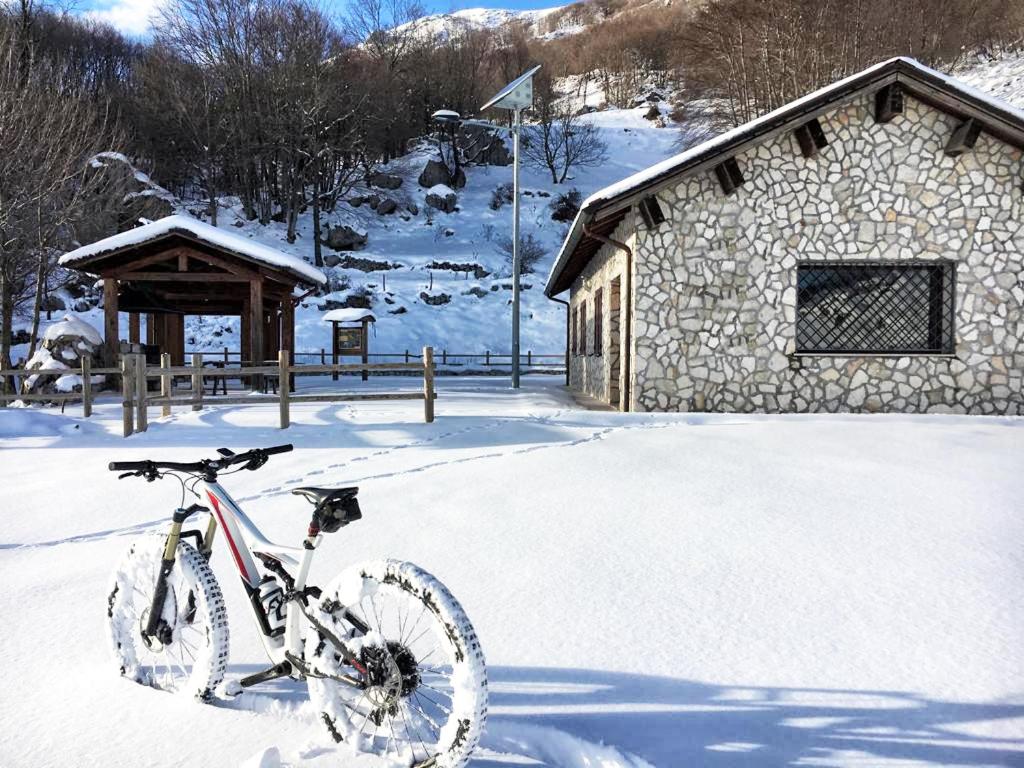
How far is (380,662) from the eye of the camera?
2039 mm

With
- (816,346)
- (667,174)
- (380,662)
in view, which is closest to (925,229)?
(816,346)

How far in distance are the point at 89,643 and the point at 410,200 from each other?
42017 millimetres

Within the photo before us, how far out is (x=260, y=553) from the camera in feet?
7.72

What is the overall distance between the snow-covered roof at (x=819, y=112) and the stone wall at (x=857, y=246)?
0.47 m

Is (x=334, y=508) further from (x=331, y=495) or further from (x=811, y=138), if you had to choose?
(x=811, y=138)

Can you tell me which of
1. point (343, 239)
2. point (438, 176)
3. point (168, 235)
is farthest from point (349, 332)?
point (438, 176)

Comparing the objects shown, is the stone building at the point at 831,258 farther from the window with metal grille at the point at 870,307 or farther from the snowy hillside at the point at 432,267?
the snowy hillside at the point at 432,267

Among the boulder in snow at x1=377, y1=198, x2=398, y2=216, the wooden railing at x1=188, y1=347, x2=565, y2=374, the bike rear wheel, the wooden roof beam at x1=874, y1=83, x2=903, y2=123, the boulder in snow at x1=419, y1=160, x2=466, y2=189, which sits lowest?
the bike rear wheel

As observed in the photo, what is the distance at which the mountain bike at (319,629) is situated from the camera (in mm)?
1980

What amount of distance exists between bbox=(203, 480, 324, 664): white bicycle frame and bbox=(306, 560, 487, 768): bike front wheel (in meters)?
0.10

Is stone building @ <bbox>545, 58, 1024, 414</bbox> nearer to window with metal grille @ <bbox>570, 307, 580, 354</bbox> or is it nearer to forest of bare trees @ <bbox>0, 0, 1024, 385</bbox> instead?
window with metal grille @ <bbox>570, 307, 580, 354</bbox>

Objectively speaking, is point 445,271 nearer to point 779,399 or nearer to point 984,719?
point 779,399

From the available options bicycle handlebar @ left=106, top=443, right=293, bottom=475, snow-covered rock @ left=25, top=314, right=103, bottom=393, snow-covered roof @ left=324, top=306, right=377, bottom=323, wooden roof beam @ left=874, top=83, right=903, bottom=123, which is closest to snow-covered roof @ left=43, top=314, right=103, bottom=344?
snow-covered rock @ left=25, top=314, right=103, bottom=393

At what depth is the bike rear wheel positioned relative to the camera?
2.46 meters
